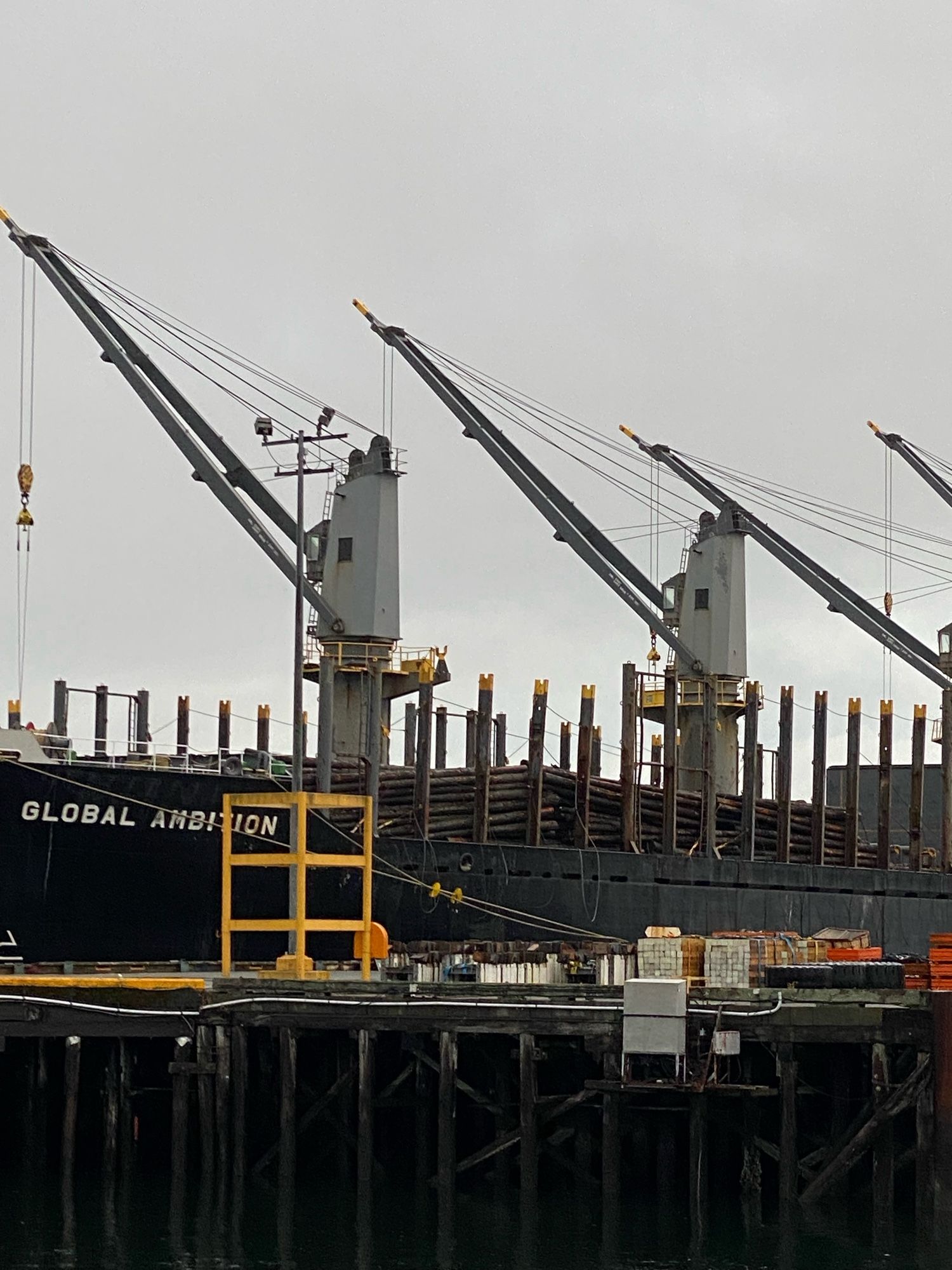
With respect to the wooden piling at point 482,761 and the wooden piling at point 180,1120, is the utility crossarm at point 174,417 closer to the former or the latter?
the wooden piling at point 482,761

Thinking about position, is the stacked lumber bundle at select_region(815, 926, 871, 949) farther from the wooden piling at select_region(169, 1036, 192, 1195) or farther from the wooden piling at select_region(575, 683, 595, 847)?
the wooden piling at select_region(169, 1036, 192, 1195)

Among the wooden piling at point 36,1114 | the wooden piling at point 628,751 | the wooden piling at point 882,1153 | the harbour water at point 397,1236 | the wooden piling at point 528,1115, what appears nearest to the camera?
the harbour water at point 397,1236

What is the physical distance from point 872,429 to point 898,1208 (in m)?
44.0

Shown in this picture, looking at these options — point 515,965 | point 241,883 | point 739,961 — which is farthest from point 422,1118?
point 241,883

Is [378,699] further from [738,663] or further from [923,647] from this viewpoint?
[923,647]

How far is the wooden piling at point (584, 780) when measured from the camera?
4991 cm

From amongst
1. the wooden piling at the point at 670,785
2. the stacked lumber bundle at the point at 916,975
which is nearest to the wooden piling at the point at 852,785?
the wooden piling at the point at 670,785

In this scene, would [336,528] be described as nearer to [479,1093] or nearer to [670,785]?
[670,785]

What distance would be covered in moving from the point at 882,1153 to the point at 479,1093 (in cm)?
647

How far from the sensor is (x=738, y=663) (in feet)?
195

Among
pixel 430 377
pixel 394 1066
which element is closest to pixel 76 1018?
pixel 394 1066

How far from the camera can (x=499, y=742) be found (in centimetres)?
7819

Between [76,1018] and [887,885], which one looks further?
[887,885]

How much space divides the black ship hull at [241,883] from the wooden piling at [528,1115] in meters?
13.7
